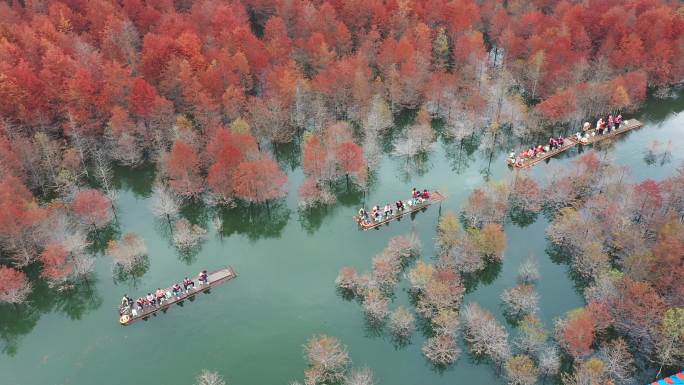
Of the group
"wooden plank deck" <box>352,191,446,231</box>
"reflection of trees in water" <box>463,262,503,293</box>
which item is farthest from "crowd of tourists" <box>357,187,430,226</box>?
"reflection of trees in water" <box>463,262,503,293</box>

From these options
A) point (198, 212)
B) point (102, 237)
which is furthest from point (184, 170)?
point (102, 237)

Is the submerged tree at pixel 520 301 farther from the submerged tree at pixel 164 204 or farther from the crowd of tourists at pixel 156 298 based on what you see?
the submerged tree at pixel 164 204

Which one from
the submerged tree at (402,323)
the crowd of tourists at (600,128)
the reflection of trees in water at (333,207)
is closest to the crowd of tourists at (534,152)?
the crowd of tourists at (600,128)

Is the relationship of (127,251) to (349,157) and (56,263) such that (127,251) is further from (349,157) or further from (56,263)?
(349,157)

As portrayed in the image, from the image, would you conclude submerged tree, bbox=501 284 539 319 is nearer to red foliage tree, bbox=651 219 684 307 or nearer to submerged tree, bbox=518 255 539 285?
submerged tree, bbox=518 255 539 285

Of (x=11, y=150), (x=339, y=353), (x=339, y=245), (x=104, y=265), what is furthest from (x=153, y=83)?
(x=339, y=353)

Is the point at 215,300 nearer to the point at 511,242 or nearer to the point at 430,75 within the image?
the point at 511,242
